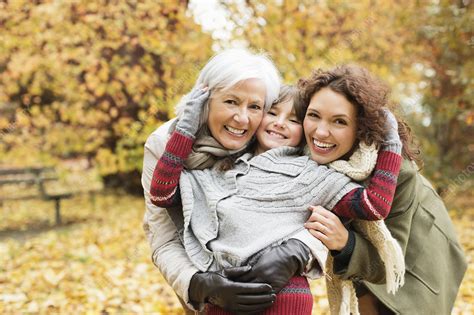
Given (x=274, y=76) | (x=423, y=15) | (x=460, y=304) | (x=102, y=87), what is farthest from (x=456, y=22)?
(x=274, y=76)

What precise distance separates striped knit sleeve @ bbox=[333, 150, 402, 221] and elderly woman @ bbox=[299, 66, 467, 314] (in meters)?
0.04

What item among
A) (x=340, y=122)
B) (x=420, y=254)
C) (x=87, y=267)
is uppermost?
(x=340, y=122)

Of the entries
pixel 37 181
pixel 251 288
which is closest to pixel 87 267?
pixel 37 181

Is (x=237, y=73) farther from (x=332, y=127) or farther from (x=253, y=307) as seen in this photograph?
(x=253, y=307)

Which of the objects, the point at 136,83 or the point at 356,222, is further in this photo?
the point at 136,83

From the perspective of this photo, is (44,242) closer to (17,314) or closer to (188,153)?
(17,314)

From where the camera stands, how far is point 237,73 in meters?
2.12

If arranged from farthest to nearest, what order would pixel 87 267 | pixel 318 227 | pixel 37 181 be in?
1. pixel 37 181
2. pixel 87 267
3. pixel 318 227

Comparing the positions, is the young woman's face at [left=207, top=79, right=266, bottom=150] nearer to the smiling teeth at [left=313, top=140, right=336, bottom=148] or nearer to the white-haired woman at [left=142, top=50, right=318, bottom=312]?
the white-haired woman at [left=142, top=50, right=318, bottom=312]

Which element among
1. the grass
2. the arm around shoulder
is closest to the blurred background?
the grass

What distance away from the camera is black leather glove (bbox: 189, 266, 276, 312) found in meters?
1.80

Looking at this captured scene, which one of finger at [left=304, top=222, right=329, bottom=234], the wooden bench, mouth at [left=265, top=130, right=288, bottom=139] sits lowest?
the wooden bench

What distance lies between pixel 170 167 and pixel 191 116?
22 centimetres

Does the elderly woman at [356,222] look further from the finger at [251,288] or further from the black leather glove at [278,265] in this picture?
the finger at [251,288]
